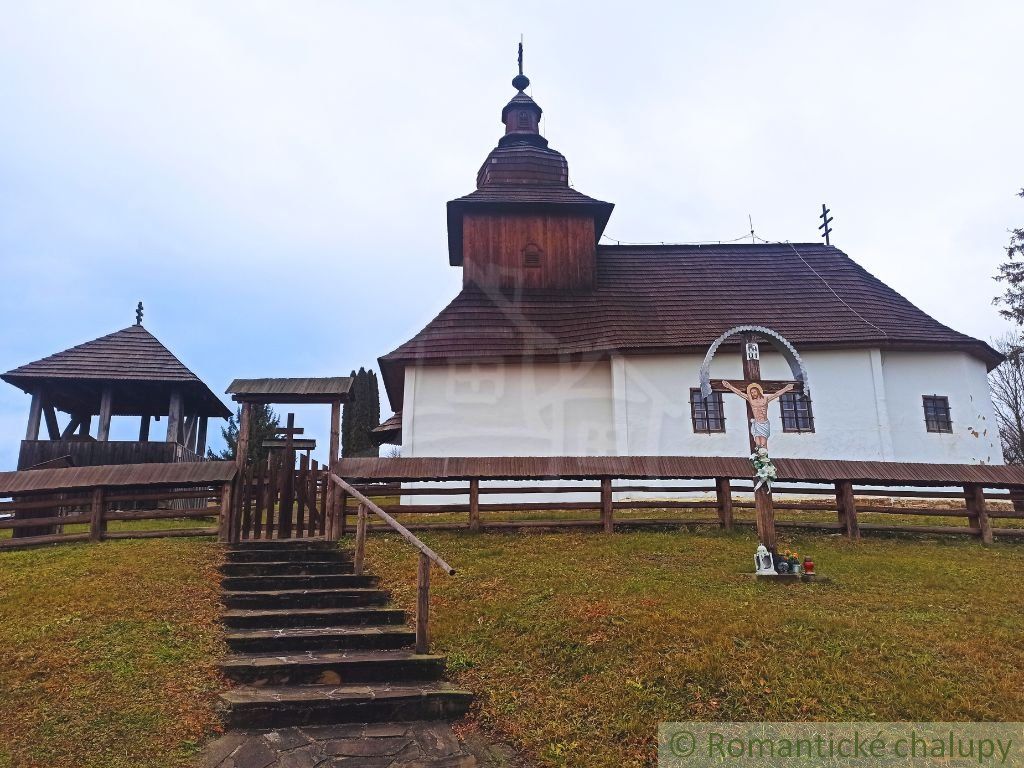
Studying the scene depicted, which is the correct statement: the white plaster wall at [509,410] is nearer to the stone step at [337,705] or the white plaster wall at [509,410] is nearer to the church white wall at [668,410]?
the church white wall at [668,410]

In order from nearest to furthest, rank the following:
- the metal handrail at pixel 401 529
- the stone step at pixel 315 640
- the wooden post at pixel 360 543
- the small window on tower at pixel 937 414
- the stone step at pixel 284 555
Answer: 1. the metal handrail at pixel 401 529
2. the stone step at pixel 315 640
3. the wooden post at pixel 360 543
4. the stone step at pixel 284 555
5. the small window on tower at pixel 937 414

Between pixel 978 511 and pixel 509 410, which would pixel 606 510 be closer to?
pixel 978 511

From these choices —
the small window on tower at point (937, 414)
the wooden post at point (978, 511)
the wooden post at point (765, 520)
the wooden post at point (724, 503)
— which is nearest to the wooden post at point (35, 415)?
the wooden post at point (724, 503)

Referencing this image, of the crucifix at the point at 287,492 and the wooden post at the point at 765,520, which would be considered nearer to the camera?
the wooden post at the point at 765,520

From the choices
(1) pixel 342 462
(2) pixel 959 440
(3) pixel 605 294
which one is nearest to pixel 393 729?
(1) pixel 342 462


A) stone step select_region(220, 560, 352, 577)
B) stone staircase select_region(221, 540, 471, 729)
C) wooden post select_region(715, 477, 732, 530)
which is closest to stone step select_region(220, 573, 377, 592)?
stone staircase select_region(221, 540, 471, 729)

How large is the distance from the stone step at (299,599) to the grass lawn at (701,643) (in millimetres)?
572

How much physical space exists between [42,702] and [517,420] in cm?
1293

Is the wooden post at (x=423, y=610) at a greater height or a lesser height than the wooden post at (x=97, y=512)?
lesser

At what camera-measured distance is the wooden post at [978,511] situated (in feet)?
37.4

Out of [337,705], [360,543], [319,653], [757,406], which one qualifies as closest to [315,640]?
[319,653]

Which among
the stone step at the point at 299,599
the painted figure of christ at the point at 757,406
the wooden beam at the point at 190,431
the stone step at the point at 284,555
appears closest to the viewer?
the stone step at the point at 299,599

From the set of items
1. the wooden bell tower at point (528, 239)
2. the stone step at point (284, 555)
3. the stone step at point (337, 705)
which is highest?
the wooden bell tower at point (528, 239)

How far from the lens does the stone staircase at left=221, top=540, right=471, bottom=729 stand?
521 centimetres
